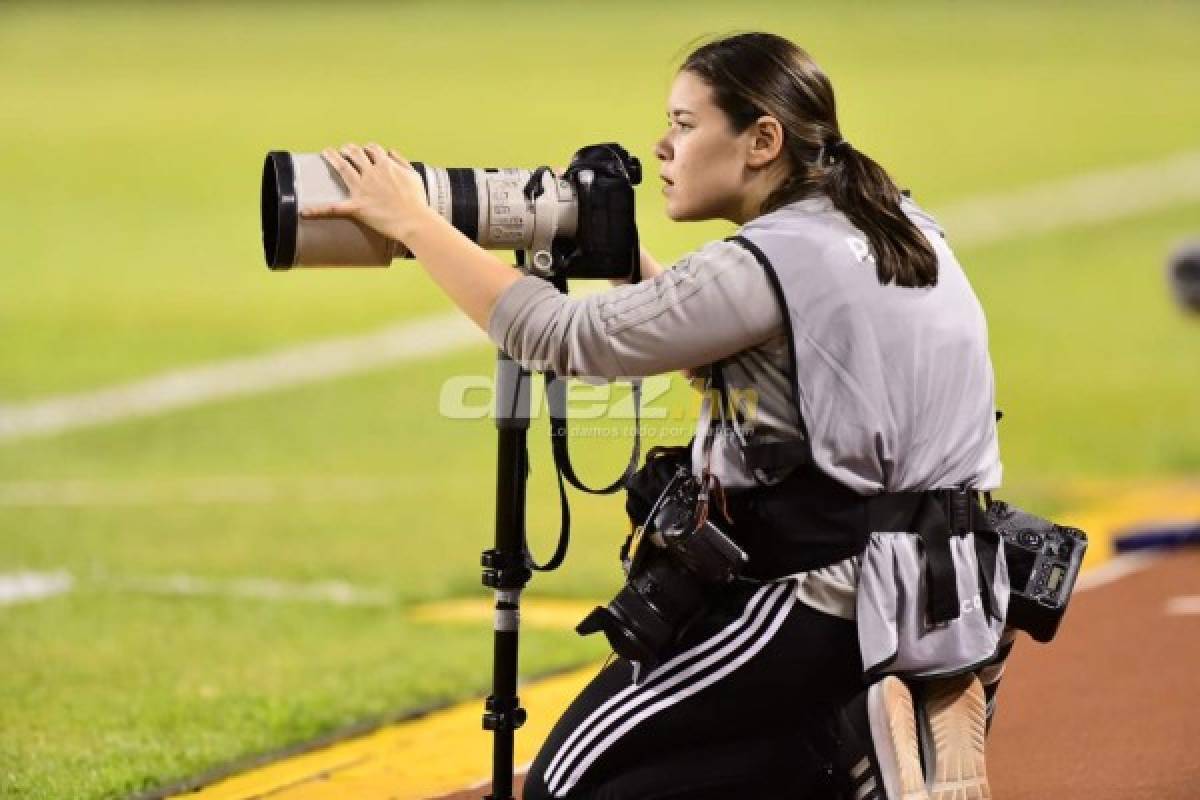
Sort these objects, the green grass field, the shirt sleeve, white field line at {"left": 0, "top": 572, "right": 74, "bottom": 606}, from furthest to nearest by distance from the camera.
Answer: white field line at {"left": 0, "top": 572, "right": 74, "bottom": 606}, the green grass field, the shirt sleeve

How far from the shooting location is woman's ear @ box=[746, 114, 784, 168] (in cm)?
372

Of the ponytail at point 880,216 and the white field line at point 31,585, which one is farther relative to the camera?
the white field line at point 31,585

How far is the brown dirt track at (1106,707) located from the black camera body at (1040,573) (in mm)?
769

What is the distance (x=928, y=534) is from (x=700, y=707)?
458mm

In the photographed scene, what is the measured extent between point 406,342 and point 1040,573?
10.8 meters

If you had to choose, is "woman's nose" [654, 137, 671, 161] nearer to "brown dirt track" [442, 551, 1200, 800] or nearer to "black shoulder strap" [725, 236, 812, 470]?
"black shoulder strap" [725, 236, 812, 470]

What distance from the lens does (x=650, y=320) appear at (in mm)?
3625

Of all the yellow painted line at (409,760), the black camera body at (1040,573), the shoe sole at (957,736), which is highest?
the black camera body at (1040,573)

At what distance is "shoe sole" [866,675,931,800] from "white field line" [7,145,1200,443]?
28.1 ft

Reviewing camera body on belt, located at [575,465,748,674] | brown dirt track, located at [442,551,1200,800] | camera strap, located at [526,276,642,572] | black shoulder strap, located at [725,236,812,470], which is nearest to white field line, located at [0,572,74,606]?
brown dirt track, located at [442,551,1200,800]

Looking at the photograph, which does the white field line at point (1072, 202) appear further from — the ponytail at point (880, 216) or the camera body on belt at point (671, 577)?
the camera body on belt at point (671, 577)

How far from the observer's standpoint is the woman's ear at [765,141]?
12.2 feet

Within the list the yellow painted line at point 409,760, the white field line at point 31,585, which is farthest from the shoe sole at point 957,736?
the white field line at point 31,585

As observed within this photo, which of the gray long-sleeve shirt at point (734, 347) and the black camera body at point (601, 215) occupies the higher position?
the black camera body at point (601, 215)
